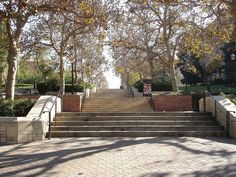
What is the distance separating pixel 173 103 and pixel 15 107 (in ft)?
36.1

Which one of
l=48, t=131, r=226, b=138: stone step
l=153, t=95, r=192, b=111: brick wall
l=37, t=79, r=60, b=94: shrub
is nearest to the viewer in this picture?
l=48, t=131, r=226, b=138: stone step

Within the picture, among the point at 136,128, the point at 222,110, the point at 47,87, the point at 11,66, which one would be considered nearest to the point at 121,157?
the point at 136,128

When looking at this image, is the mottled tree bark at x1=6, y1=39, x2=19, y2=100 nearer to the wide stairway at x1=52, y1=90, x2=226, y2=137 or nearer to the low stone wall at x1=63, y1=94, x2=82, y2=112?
the wide stairway at x1=52, y1=90, x2=226, y2=137

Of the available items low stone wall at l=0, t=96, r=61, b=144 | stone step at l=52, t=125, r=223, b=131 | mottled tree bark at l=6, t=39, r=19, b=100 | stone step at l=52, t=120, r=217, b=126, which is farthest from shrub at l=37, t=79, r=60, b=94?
low stone wall at l=0, t=96, r=61, b=144

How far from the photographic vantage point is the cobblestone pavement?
895 centimetres

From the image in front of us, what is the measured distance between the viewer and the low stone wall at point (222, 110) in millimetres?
15148

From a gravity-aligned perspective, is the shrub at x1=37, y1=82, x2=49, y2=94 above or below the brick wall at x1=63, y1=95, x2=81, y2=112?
above

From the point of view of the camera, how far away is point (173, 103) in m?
24.3

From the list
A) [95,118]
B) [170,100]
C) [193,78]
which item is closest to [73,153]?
[95,118]

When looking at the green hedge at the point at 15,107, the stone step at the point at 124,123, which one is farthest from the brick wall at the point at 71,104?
the stone step at the point at 124,123

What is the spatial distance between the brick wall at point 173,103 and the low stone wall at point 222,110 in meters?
5.09

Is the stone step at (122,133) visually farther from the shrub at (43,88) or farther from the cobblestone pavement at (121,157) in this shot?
the shrub at (43,88)

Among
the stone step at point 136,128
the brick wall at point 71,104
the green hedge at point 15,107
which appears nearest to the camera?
the green hedge at point 15,107

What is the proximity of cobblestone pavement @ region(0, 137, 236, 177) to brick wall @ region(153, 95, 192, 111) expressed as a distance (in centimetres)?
988
